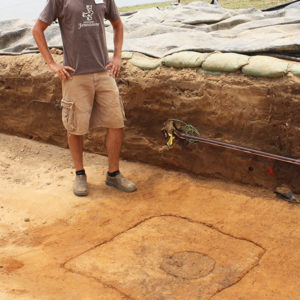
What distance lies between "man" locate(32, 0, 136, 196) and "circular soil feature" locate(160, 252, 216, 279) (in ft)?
3.61

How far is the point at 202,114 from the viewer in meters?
3.91

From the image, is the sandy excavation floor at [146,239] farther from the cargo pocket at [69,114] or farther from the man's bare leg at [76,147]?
the cargo pocket at [69,114]

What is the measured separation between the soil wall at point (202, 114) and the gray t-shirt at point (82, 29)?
0.71 m

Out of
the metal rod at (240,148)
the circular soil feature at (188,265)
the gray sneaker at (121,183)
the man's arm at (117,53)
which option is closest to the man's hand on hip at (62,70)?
the man's arm at (117,53)

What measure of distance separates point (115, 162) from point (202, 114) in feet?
2.86

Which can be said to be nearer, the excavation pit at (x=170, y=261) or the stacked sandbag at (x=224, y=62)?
the excavation pit at (x=170, y=261)

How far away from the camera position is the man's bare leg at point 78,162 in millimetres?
3842

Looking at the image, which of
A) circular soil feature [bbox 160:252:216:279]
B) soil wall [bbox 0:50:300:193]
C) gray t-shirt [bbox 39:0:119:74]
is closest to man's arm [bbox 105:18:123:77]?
gray t-shirt [bbox 39:0:119:74]

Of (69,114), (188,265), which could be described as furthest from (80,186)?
(188,265)

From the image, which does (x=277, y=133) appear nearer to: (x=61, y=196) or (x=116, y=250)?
(x=116, y=250)

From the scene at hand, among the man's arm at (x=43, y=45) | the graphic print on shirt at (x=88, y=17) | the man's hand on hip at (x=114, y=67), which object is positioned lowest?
the man's hand on hip at (x=114, y=67)

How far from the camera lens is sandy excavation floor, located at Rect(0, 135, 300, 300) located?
2.57m

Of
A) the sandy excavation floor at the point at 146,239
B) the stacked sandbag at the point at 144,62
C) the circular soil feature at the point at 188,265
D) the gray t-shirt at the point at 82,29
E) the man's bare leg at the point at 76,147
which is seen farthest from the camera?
the stacked sandbag at the point at 144,62

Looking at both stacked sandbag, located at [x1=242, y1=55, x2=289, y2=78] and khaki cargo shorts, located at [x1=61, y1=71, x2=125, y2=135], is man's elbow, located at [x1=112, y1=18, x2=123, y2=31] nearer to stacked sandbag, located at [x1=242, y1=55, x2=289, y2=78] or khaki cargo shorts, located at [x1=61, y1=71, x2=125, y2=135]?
khaki cargo shorts, located at [x1=61, y1=71, x2=125, y2=135]
